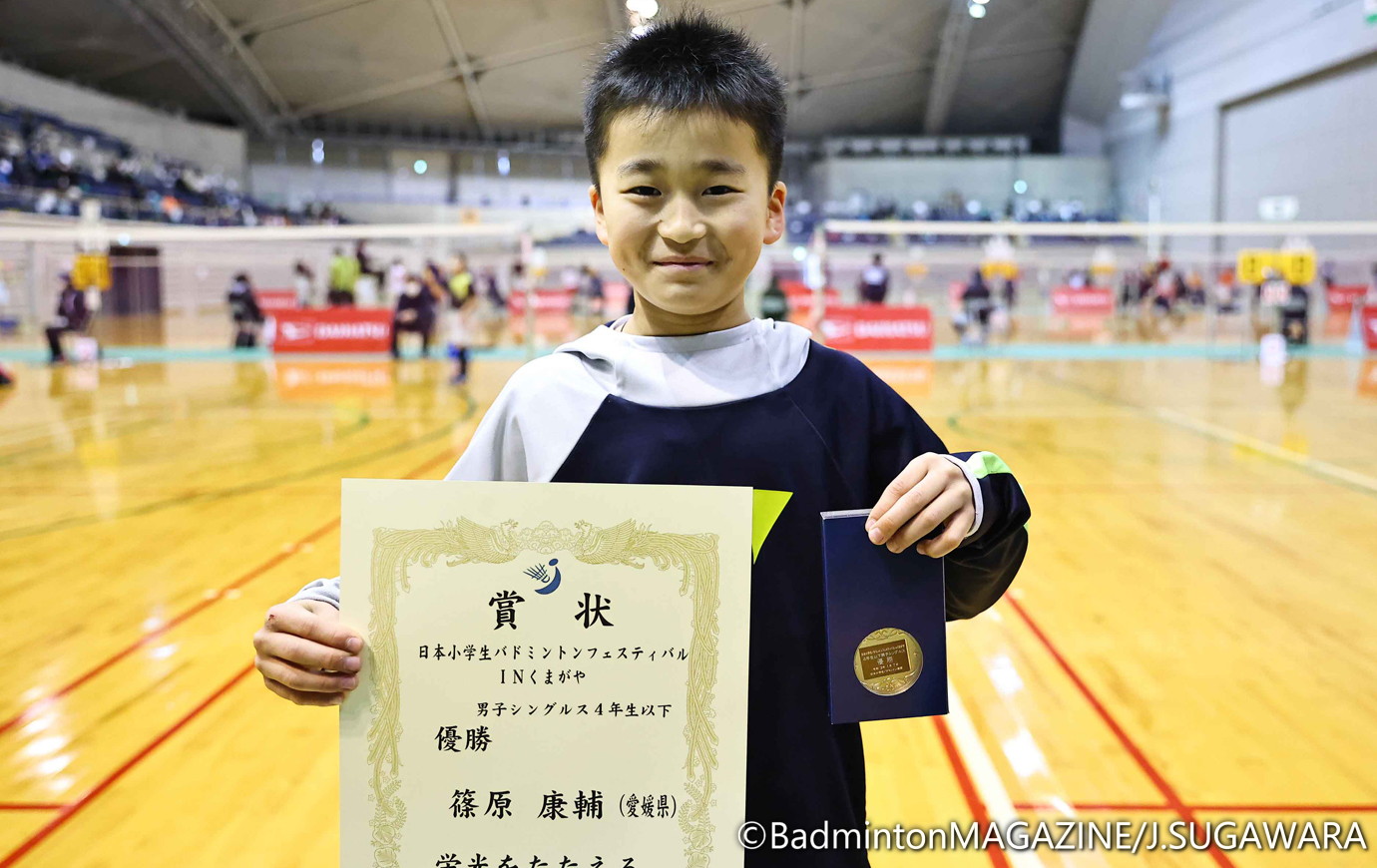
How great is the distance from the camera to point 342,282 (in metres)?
14.5

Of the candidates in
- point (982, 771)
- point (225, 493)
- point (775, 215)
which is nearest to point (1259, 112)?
point (225, 493)

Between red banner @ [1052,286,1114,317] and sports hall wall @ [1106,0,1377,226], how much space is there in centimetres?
489

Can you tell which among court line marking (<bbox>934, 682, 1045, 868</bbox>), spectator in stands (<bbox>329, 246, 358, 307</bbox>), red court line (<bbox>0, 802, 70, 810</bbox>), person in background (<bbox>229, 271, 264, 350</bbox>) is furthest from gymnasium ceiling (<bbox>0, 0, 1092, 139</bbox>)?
court line marking (<bbox>934, 682, 1045, 868</bbox>)

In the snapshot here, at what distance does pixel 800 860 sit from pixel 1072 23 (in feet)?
105

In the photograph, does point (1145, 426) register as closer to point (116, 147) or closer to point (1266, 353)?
point (1266, 353)

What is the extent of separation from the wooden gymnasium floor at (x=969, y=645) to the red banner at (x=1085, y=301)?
1385cm

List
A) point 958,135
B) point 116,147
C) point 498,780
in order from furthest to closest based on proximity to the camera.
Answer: point 958,135
point 116,147
point 498,780

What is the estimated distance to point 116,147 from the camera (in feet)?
81.8

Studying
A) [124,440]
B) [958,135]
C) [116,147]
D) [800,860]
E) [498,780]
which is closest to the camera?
[498,780]

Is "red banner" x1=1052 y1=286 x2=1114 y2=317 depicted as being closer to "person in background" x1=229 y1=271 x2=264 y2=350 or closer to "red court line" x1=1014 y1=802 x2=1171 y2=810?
"person in background" x1=229 y1=271 x2=264 y2=350

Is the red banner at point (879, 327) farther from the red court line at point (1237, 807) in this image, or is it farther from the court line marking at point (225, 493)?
the red court line at point (1237, 807)

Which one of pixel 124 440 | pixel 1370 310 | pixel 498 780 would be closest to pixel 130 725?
pixel 498 780

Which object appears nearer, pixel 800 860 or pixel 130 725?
pixel 800 860

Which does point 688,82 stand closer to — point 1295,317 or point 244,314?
point 244,314
